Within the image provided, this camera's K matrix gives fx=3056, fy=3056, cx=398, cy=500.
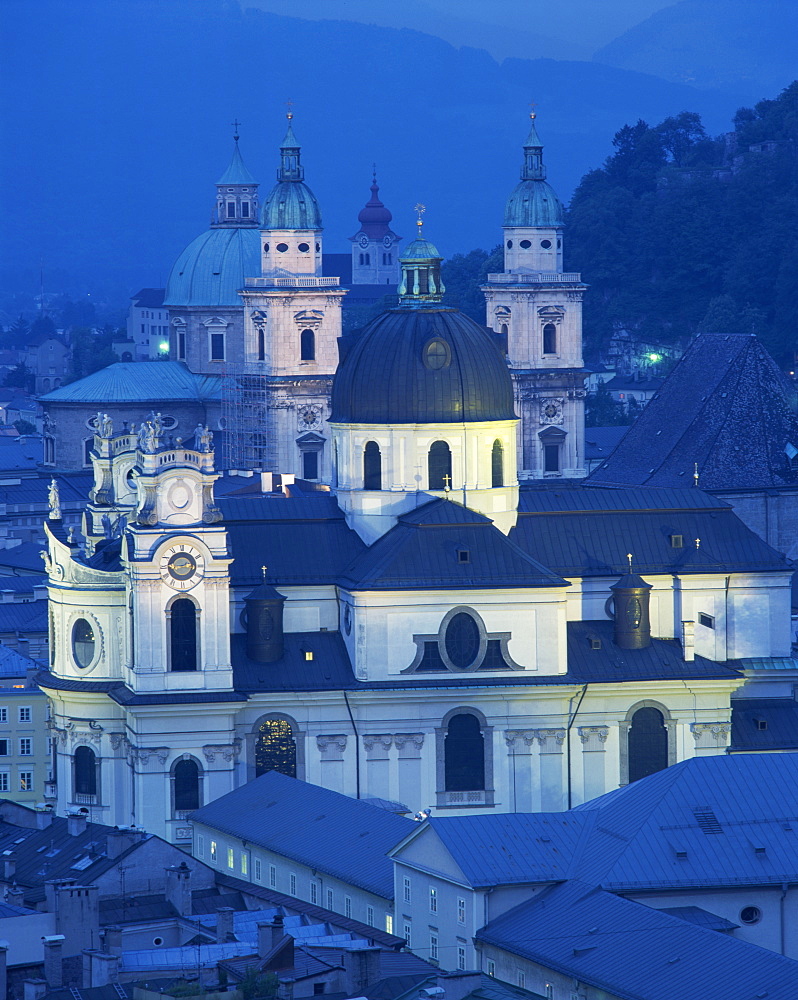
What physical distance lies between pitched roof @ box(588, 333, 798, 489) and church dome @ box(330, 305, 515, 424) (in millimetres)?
22456

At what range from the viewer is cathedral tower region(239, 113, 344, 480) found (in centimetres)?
12912

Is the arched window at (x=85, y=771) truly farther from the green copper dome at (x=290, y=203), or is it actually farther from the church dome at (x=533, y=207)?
the church dome at (x=533, y=207)

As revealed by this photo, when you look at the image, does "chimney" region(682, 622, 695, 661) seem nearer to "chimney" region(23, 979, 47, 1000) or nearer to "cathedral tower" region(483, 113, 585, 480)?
"chimney" region(23, 979, 47, 1000)

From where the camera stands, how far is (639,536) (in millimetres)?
82750

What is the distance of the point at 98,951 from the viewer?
58281 mm

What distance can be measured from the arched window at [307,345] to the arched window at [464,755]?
52969mm

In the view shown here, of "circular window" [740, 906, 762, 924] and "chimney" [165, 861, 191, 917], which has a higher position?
"chimney" [165, 861, 191, 917]

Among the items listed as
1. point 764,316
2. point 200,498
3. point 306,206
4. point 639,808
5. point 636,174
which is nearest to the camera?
point 639,808

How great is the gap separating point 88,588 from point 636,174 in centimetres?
10644

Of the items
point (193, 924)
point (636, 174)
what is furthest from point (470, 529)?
point (636, 174)

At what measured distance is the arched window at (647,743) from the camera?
80375 mm

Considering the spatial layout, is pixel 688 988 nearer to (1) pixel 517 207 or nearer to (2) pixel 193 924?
(2) pixel 193 924

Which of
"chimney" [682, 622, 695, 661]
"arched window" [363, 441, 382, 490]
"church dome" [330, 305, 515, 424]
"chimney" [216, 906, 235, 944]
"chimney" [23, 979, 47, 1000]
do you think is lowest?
"chimney" [23, 979, 47, 1000]

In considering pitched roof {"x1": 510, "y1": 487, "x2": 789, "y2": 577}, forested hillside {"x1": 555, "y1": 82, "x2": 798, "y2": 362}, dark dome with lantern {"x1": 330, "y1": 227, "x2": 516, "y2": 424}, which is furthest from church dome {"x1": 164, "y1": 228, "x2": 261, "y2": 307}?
pitched roof {"x1": 510, "y1": 487, "x2": 789, "y2": 577}
